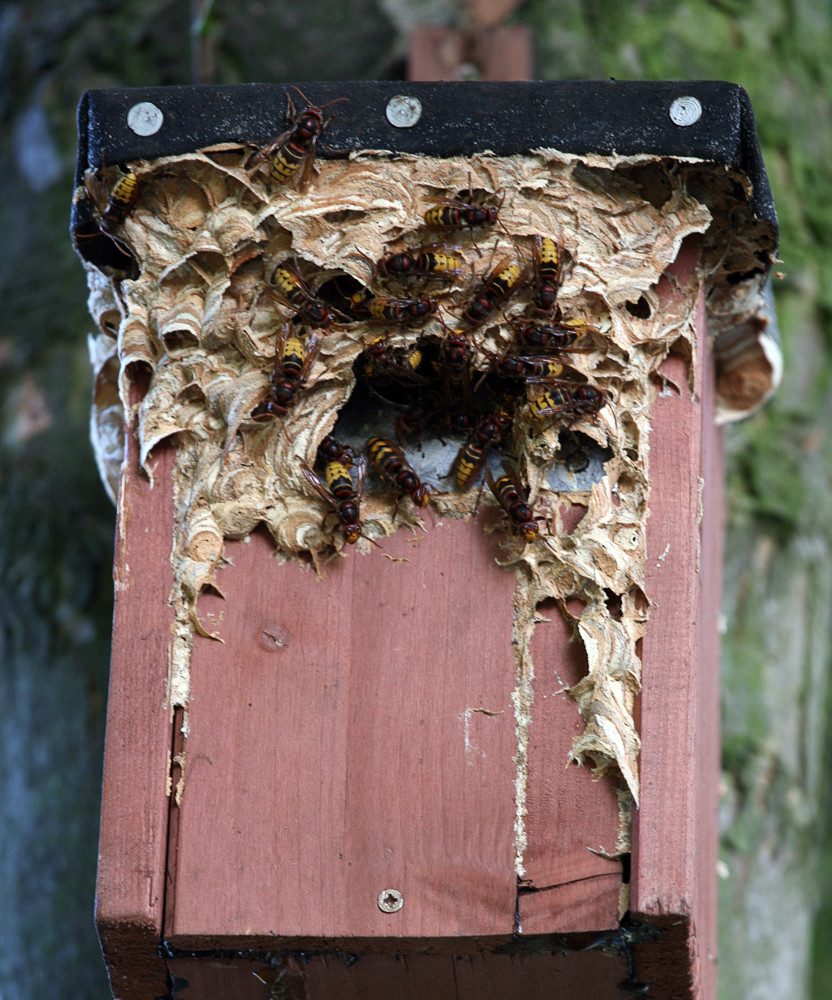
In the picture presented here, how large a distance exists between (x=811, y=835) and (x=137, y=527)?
2502mm

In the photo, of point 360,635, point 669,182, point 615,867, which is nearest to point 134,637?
point 360,635

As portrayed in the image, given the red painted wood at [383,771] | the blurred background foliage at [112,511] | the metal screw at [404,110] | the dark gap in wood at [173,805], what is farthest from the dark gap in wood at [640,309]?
the blurred background foliage at [112,511]

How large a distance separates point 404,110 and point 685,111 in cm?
50

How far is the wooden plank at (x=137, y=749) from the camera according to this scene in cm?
241

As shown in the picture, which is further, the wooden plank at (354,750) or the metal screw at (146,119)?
the metal screw at (146,119)

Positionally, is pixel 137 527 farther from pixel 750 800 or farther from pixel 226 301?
pixel 750 800

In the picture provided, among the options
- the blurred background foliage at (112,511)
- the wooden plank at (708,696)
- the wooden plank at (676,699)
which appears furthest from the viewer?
the blurred background foliage at (112,511)

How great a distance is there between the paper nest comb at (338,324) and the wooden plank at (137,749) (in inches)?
1.7

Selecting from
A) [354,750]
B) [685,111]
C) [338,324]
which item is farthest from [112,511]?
[685,111]

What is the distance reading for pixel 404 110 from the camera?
263cm

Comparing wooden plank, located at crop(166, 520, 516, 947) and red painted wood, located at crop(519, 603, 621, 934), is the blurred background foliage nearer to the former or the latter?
wooden plank, located at crop(166, 520, 516, 947)

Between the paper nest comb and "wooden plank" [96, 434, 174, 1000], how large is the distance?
4 cm

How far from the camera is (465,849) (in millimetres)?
2420

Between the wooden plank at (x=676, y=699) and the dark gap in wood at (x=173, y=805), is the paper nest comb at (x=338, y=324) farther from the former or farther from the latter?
the dark gap in wood at (x=173, y=805)
